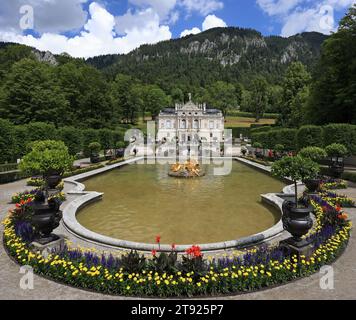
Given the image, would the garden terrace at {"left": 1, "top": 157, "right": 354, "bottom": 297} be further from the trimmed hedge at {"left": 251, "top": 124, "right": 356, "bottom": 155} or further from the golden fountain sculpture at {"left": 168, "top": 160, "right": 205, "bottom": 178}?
the trimmed hedge at {"left": 251, "top": 124, "right": 356, "bottom": 155}

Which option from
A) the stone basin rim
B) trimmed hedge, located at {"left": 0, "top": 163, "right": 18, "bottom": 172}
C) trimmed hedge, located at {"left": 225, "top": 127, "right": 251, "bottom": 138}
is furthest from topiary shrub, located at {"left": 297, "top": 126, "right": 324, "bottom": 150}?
trimmed hedge, located at {"left": 225, "top": 127, "right": 251, "bottom": 138}

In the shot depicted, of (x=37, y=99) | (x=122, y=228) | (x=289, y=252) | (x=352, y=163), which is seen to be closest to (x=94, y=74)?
(x=37, y=99)

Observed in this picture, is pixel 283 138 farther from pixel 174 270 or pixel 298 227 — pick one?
pixel 174 270

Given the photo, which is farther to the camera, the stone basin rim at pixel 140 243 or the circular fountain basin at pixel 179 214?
the circular fountain basin at pixel 179 214

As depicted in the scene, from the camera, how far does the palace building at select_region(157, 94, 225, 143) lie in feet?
278

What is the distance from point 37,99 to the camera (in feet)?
135

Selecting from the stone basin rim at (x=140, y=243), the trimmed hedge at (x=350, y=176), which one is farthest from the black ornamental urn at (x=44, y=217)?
the trimmed hedge at (x=350, y=176)

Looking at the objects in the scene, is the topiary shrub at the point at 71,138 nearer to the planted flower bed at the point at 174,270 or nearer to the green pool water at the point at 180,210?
the green pool water at the point at 180,210

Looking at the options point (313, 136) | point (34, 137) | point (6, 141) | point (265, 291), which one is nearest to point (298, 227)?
point (265, 291)

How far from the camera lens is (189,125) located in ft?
280

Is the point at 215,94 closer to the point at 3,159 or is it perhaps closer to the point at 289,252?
the point at 3,159

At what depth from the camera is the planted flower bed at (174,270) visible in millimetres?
6254

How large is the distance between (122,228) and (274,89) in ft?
383

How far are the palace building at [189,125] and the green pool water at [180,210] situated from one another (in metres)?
64.5
